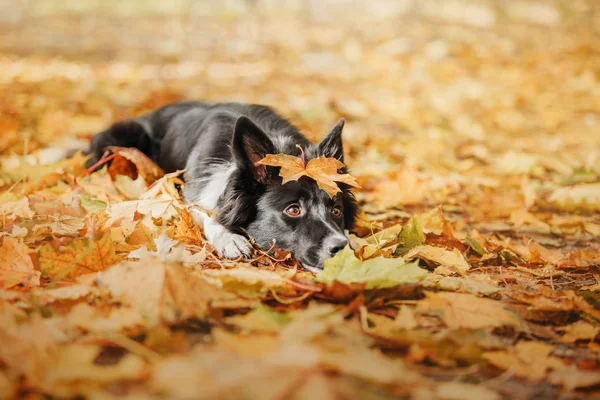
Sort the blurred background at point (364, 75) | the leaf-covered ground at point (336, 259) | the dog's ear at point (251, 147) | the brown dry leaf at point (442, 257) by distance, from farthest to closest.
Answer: the blurred background at point (364, 75) < the dog's ear at point (251, 147) < the brown dry leaf at point (442, 257) < the leaf-covered ground at point (336, 259)

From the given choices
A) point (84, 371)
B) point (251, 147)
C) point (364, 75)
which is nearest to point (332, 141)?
point (251, 147)

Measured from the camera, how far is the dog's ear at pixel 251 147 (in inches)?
135

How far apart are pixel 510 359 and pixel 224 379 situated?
116 cm

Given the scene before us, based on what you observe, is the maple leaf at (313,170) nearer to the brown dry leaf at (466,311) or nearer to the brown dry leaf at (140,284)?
the brown dry leaf at (466,311)

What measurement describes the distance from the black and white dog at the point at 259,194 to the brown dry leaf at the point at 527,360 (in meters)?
1.17

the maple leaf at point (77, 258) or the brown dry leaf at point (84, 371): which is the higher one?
the brown dry leaf at point (84, 371)

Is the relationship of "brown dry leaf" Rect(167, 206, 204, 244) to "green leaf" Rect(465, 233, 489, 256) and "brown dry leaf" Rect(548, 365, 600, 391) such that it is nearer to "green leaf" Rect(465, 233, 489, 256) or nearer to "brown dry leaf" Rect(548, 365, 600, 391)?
"green leaf" Rect(465, 233, 489, 256)

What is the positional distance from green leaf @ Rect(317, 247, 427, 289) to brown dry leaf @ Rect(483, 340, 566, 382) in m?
0.50

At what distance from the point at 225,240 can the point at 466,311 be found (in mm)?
1587

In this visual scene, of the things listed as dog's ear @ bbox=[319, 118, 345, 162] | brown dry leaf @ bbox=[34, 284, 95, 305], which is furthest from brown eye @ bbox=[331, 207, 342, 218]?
brown dry leaf @ bbox=[34, 284, 95, 305]

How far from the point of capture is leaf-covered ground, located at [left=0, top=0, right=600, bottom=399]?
172 cm

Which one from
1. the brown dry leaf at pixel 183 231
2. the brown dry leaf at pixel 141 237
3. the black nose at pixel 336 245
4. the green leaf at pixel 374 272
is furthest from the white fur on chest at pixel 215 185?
the green leaf at pixel 374 272

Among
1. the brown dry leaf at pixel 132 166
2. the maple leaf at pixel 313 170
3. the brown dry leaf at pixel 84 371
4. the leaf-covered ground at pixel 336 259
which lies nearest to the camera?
the brown dry leaf at pixel 84 371

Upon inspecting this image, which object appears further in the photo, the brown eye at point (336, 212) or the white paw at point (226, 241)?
the brown eye at point (336, 212)
